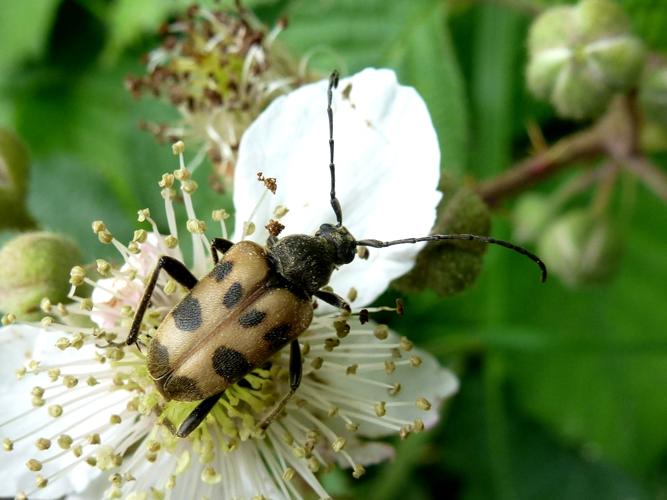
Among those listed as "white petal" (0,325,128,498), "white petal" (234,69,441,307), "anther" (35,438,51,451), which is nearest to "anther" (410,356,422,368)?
"white petal" (234,69,441,307)

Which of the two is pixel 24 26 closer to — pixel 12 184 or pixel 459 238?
pixel 12 184

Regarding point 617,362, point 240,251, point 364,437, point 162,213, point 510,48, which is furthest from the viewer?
point 617,362

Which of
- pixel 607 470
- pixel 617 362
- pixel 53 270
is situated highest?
pixel 53 270

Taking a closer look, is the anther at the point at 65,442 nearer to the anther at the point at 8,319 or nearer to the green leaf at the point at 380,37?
the anther at the point at 8,319

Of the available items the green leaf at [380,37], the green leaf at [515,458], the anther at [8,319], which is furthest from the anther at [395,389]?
the green leaf at [515,458]

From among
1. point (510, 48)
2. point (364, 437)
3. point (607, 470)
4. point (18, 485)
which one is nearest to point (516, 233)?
point (510, 48)

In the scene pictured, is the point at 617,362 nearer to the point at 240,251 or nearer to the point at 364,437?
the point at 364,437
